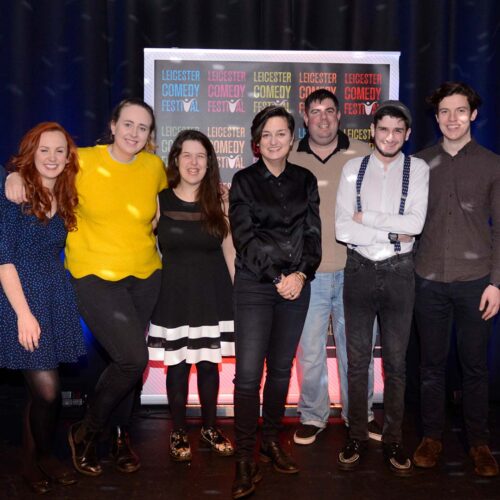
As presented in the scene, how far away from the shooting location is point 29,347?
2484 mm

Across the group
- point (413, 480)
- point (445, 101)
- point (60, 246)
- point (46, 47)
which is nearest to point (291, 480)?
point (413, 480)

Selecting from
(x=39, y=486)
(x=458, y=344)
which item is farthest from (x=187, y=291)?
(x=458, y=344)

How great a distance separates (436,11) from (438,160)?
5.36ft

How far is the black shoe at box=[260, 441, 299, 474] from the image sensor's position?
9.34 ft

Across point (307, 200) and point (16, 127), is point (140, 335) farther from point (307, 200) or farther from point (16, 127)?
point (16, 127)

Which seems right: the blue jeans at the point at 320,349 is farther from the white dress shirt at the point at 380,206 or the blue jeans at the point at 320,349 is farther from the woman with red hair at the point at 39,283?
the woman with red hair at the point at 39,283

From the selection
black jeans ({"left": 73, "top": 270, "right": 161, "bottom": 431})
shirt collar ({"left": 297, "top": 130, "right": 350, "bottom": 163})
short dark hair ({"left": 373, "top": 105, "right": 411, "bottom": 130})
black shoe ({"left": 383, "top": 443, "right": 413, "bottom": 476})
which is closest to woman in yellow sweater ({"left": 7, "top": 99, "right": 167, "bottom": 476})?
black jeans ({"left": 73, "top": 270, "right": 161, "bottom": 431})

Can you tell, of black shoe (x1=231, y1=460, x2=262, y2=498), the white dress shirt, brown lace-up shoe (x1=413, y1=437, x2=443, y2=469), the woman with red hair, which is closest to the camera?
the woman with red hair

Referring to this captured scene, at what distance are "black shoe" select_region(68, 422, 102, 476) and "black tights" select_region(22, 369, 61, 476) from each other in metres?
0.14

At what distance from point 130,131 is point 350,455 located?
1.80 metres

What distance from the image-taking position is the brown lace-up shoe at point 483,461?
9.34 feet

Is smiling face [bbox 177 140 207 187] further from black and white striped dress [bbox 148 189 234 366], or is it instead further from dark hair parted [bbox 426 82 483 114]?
dark hair parted [bbox 426 82 483 114]

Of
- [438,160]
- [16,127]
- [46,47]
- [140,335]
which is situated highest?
[46,47]

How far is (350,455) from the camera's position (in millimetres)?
2924
